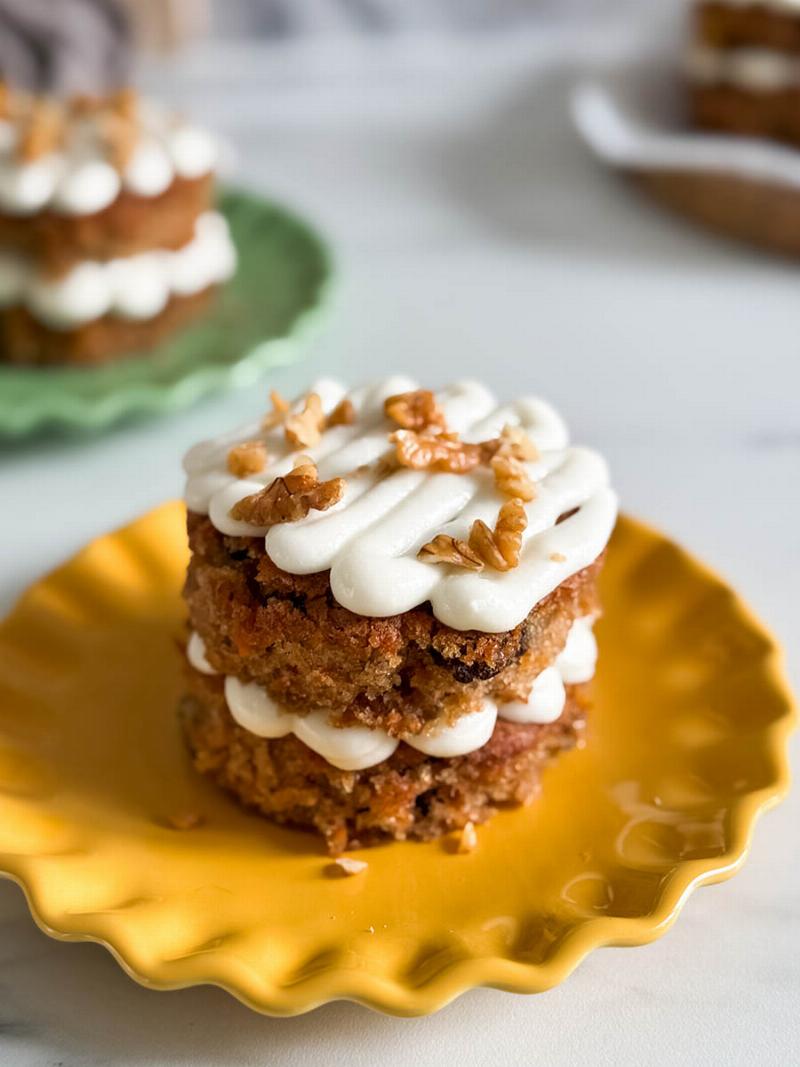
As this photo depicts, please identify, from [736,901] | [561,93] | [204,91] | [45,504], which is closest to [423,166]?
[561,93]

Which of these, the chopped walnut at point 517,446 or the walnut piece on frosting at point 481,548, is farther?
the chopped walnut at point 517,446

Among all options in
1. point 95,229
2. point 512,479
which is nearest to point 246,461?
point 512,479

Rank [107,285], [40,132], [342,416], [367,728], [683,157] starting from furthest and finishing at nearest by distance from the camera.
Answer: [683,157], [107,285], [40,132], [342,416], [367,728]

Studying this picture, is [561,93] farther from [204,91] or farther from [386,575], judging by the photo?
[386,575]

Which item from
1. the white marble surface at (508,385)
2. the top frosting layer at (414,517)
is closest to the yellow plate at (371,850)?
the white marble surface at (508,385)

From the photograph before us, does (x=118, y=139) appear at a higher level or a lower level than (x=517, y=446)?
lower

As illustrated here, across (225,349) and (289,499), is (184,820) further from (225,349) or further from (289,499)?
(225,349)

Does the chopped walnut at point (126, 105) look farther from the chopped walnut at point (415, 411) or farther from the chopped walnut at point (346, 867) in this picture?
the chopped walnut at point (346, 867)
